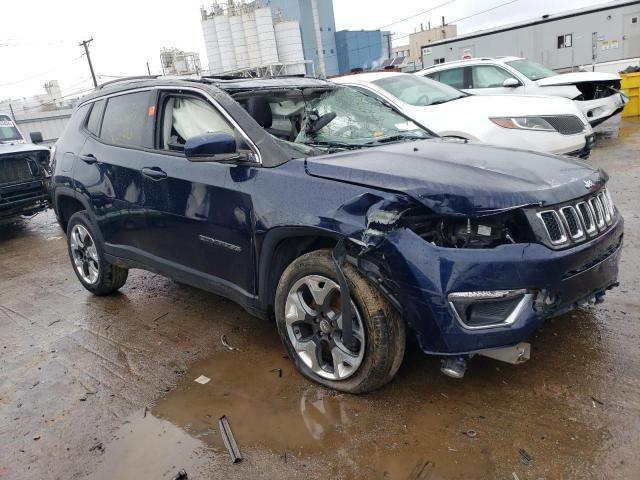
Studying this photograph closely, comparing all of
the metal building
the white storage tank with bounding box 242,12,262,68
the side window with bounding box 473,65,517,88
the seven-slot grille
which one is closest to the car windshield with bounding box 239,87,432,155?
the seven-slot grille

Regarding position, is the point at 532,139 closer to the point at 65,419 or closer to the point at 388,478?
the point at 388,478

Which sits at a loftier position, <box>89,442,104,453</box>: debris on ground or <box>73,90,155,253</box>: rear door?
<box>73,90,155,253</box>: rear door

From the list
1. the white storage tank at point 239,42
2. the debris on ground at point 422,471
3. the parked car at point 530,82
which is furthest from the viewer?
the white storage tank at point 239,42

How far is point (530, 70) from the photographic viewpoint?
10734 mm

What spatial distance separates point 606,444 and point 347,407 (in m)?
1.25

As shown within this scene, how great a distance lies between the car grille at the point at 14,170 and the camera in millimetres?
8562

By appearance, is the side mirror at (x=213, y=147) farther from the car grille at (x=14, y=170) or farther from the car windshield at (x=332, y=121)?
the car grille at (x=14, y=170)

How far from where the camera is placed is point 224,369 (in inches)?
134

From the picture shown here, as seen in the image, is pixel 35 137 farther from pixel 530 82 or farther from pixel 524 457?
pixel 524 457

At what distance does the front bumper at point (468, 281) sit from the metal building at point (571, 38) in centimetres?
2176

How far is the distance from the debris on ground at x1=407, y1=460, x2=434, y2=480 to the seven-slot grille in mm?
1195

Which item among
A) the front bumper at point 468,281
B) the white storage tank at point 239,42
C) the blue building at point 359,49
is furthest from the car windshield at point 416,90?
the blue building at point 359,49

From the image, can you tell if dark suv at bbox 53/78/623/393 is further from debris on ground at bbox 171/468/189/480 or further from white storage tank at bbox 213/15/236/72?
white storage tank at bbox 213/15/236/72

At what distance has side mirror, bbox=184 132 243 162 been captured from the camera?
10.0 feet
